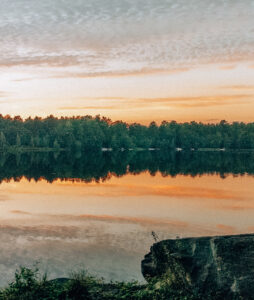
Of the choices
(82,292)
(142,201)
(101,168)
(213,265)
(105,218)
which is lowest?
(82,292)

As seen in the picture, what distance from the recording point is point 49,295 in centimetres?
1091

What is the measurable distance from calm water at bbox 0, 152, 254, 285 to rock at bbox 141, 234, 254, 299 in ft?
9.64

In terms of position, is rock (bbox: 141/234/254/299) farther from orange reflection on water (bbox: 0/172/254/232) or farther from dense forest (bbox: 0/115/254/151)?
dense forest (bbox: 0/115/254/151)

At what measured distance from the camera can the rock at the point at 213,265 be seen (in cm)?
1049

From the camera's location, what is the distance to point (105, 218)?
25.2 m

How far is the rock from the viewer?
413 inches

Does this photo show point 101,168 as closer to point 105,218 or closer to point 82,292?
point 105,218

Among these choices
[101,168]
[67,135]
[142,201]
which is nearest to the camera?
[142,201]

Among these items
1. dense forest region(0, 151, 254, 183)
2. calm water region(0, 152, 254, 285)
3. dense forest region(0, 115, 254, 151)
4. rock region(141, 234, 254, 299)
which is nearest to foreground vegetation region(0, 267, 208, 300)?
rock region(141, 234, 254, 299)

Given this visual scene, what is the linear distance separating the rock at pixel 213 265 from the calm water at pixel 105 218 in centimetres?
294

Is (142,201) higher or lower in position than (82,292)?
higher

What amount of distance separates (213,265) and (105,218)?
14632 millimetres

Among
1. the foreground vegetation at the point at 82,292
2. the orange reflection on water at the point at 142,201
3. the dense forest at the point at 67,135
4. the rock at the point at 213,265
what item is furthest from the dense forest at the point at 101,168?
the dense forest at the point at 67,135

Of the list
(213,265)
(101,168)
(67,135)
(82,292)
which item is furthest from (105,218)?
(67,135)
